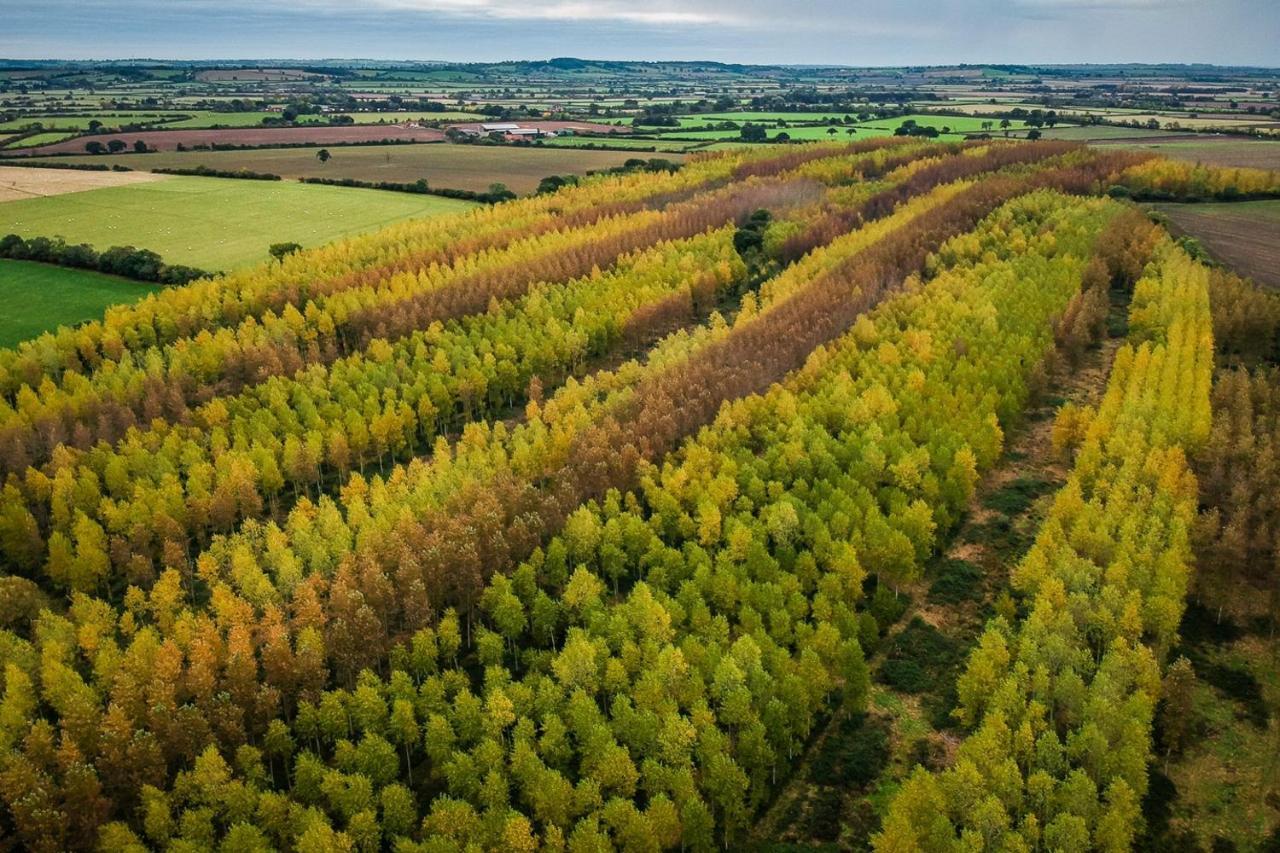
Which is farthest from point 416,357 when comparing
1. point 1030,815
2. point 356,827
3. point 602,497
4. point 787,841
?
point 1030,815

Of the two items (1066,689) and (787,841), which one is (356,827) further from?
(1066,689)

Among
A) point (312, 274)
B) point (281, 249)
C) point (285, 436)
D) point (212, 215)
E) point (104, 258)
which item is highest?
point (212, 215)

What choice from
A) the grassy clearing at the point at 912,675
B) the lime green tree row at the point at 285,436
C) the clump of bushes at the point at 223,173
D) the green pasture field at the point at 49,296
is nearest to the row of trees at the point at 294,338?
the lime green tree row at the point at 285,436

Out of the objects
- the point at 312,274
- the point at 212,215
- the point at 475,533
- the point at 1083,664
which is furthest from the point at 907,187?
the point at 475,533

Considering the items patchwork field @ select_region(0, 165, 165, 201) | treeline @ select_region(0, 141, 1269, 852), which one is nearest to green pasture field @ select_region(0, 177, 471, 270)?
patchwork field @ select_region(0, 165, 165, 201)

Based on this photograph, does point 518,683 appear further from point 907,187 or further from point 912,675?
point 907,187

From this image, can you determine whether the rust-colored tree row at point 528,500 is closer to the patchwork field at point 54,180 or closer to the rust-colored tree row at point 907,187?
the rust-colored tree row at point 907,187
